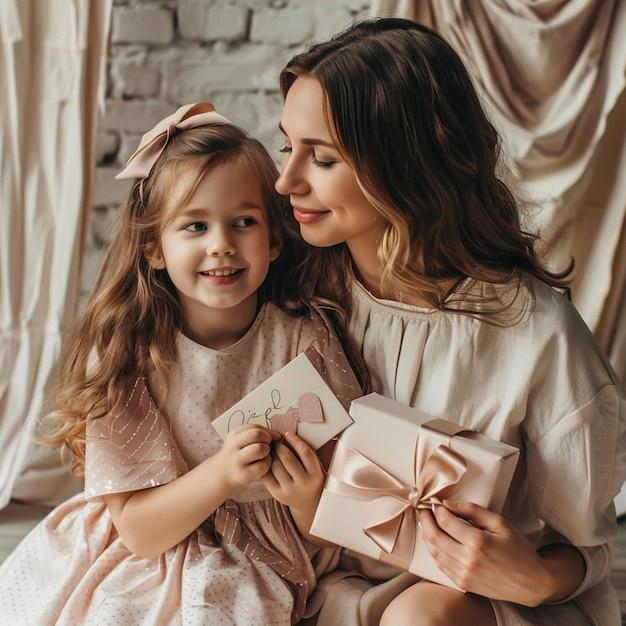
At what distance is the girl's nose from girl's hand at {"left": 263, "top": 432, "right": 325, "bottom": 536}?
311mm

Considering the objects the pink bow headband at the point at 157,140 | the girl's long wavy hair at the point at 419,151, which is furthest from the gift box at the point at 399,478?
the pink bow headband at the point at 157,140

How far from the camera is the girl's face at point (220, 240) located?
1320mm

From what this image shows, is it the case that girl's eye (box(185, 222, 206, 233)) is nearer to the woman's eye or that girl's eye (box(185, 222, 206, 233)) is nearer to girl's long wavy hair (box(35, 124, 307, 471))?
girl's long wavy hair (box(35, 124, 307, 471))

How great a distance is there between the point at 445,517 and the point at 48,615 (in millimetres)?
682

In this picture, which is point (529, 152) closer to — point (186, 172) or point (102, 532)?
point (186, 172)

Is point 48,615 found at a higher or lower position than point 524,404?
lower

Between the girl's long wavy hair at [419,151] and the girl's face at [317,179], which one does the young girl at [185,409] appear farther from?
the girl's long wavy hair at [419,151]

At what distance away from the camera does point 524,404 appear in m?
1.31

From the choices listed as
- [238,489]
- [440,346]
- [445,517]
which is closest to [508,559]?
[445,517]

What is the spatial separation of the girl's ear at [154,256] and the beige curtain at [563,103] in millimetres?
1092

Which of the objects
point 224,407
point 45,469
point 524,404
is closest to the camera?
point 524,404

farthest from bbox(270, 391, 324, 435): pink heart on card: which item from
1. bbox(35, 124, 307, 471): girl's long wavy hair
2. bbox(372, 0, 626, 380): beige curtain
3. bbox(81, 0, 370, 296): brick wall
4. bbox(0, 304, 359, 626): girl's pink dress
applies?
bbox(81, 0, 370, 296): brick wall

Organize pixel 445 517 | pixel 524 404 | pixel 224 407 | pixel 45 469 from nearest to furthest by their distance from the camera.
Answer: pixel 445 517 → pixel 524 404 → pixel 224 407 → pixel 45 469

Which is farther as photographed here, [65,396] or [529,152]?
[529,152]
